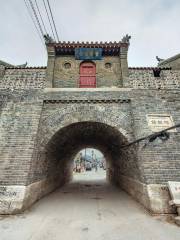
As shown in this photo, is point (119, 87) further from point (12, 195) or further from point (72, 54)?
point (12, 195)

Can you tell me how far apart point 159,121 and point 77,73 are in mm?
4938

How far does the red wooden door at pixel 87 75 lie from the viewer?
26.7 feet

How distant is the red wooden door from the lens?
26.7 feet

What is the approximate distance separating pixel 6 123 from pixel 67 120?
8.87 feet

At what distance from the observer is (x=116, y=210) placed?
5.79 m

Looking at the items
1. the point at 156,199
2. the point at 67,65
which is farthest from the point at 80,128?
the point at 156,199

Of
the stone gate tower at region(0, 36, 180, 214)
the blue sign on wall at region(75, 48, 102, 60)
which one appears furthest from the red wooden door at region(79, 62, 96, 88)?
the blue sign on wall at region(75, 48, 102, 60)

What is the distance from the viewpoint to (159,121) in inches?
263

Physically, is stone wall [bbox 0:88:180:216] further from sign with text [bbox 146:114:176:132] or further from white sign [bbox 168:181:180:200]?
white sign [bbox 168:181:180:200]

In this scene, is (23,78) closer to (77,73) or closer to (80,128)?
(77,73)

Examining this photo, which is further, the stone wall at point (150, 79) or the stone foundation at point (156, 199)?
the stone wall at point (150, 79)

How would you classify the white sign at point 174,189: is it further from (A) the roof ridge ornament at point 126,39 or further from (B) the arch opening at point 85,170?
(B) the arch opening at point 85,170

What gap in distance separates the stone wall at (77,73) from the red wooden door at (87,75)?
19cm

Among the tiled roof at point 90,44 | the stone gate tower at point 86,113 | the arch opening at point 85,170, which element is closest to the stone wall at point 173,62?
the stone gate tower at point 86,113
